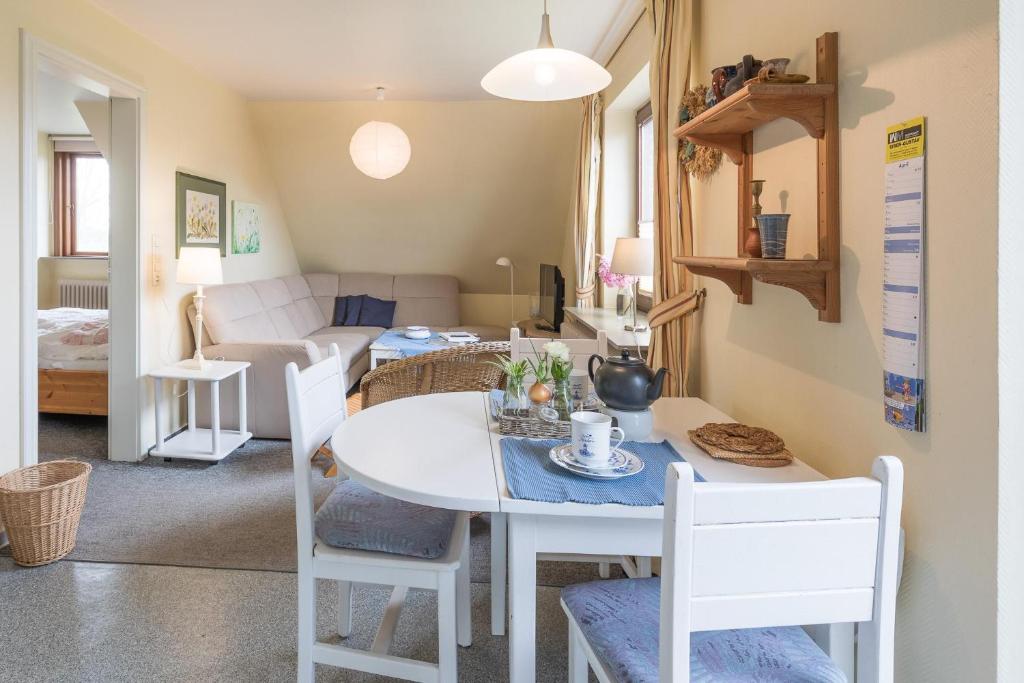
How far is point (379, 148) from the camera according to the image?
411cm

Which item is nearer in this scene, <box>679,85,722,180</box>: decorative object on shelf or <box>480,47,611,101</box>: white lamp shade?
<box>480,47,611,101</box>: white lamp shade

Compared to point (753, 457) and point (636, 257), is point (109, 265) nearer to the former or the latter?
point (636, 257)

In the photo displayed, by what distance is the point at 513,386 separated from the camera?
1789mm

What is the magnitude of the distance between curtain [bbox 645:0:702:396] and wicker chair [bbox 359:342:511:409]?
0.83 metres

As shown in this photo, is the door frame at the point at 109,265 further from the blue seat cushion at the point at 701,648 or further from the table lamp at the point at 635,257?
the blue seat cushion at the point at 701,648

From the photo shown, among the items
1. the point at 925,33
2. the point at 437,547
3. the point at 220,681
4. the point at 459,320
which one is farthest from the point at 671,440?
the point at 459,320

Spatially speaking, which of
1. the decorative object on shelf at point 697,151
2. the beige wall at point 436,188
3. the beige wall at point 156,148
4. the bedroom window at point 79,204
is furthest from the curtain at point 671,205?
the bedroom window at point 79,204

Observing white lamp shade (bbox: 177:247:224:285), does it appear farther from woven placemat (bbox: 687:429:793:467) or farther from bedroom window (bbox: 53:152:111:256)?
bedroom window (bbox: 53:152:111:256)

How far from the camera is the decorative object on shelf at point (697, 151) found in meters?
2.03

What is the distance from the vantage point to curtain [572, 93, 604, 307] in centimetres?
428

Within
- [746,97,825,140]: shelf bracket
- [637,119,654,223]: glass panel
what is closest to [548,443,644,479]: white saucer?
[746,97,825,140]: shelf bracket

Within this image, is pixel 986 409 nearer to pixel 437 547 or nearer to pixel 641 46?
pixel 437 547

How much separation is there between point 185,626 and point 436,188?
4.43 m

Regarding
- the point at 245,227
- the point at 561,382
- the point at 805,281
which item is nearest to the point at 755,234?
the point at 805,281
